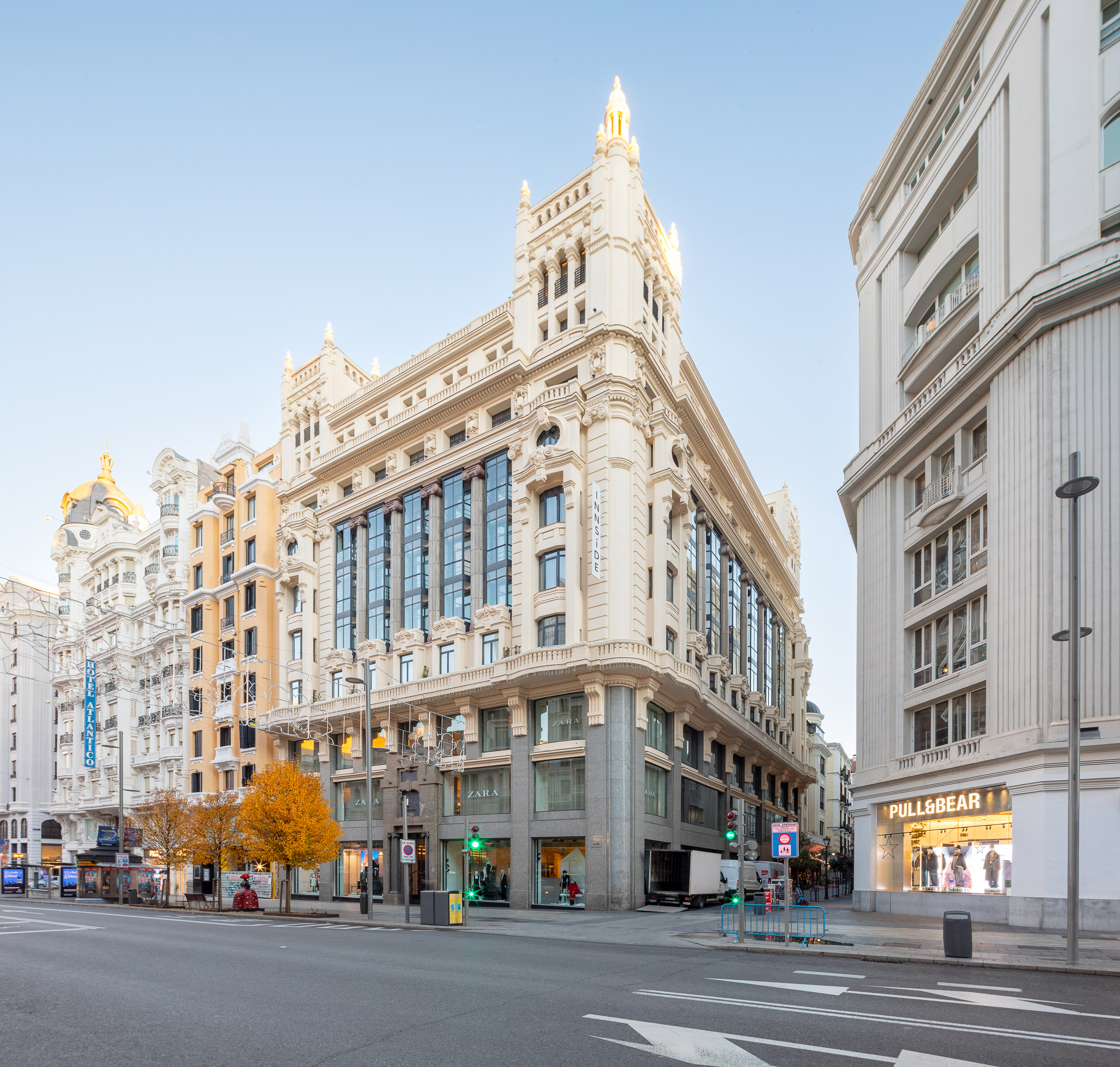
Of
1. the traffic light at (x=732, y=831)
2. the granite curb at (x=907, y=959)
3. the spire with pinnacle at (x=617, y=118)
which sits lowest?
the granite curb at (x=907, y=959)

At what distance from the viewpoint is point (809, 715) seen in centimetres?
12788

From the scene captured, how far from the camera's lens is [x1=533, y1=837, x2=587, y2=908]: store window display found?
39312mm

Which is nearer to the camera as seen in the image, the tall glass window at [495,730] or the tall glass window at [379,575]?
the tall glass window at [495,730]

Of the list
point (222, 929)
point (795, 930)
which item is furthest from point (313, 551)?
point (795, 930)

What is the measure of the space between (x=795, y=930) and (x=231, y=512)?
52.5m

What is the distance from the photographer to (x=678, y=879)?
39.2 m

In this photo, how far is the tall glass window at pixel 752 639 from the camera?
66.4m

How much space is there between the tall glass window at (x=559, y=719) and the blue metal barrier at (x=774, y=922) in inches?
427

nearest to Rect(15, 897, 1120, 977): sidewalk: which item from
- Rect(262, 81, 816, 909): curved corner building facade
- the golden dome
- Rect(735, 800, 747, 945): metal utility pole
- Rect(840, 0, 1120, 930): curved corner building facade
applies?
Rect(735, 800, 747, 945): metal utility pole

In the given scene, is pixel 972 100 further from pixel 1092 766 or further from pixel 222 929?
pixel 222 929

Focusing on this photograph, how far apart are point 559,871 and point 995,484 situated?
25.0m

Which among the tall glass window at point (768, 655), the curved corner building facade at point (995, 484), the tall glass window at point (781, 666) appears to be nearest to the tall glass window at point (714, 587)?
the curved corner building facade at point (995, 484)

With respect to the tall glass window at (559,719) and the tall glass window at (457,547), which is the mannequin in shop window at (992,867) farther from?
the tall glass window at (457,547)

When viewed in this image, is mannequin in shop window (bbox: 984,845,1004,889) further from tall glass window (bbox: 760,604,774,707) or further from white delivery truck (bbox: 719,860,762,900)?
tall glass window (bbox: 760,604,774,707)
